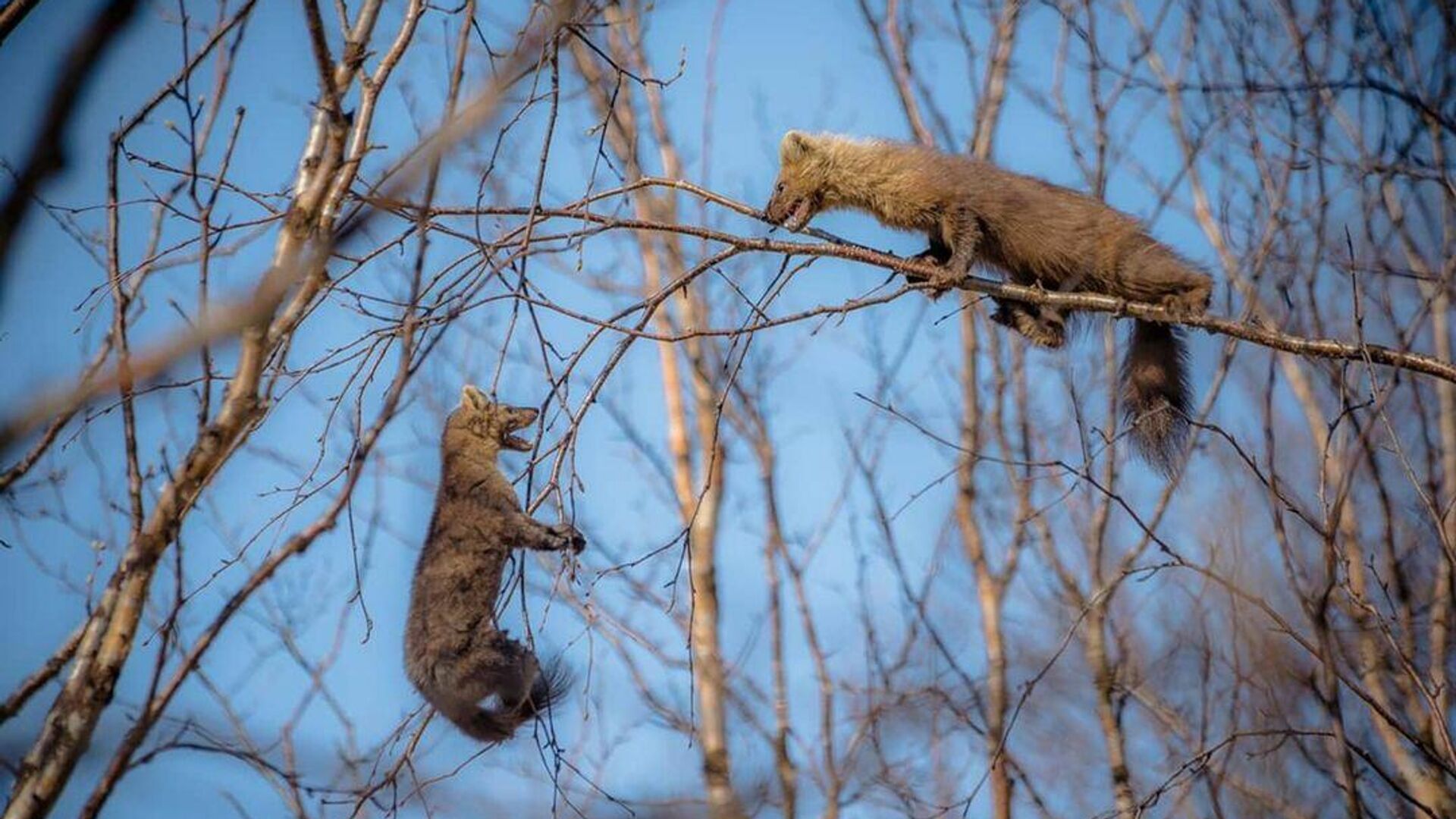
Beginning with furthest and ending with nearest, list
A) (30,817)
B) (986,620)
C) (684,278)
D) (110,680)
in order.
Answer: (986,620) < (684,278) < (110,680) < (30,817)

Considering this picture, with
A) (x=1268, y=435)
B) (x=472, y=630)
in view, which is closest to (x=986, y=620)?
(x=472, y=630)

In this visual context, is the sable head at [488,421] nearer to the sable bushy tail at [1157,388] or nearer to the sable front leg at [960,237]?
the sable front leg at [960,237]

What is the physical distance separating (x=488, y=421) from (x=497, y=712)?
1441 mm

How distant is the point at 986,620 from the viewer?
795 cm

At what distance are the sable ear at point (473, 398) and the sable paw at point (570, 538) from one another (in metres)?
1.12

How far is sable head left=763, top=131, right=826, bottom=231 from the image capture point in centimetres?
637

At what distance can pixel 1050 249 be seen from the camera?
577cm

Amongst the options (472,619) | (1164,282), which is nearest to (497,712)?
(472,619)

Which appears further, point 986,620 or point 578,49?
point 578,49

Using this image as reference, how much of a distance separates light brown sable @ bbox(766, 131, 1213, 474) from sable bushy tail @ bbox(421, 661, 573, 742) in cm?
211

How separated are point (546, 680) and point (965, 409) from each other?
4360 mm

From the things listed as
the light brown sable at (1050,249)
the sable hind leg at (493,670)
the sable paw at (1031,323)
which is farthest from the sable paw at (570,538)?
the sable paw at (1031,323)

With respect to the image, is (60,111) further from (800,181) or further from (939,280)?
(800,181)

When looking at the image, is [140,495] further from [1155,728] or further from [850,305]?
[1155,728]
